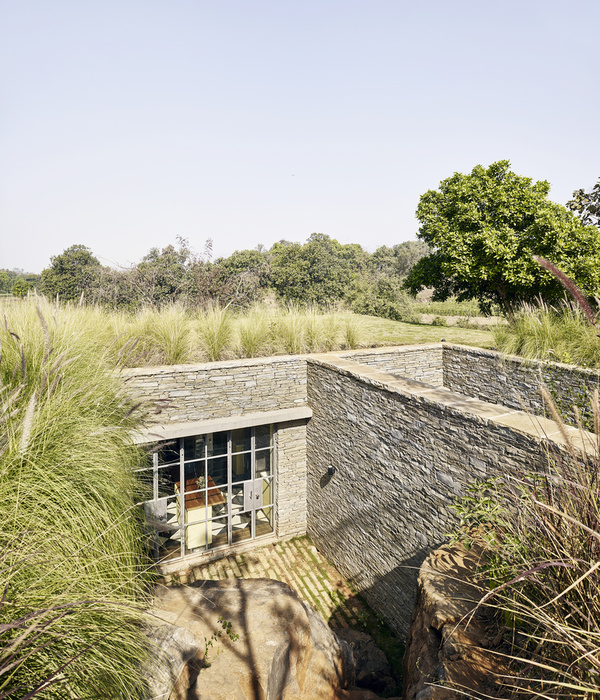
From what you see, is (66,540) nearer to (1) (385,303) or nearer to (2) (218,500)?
(2) (218,500)

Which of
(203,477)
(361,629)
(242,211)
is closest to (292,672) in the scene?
(361,629)

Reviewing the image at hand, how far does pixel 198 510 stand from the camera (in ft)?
21.5

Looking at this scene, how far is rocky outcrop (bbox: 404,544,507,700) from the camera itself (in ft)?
6.68

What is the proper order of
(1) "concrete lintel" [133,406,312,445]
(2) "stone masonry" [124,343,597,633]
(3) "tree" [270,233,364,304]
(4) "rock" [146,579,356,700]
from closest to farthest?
(4) "rock" [146,579,356,700], (2) "stone masonry" [124,343,597,633], (1) "concrete lintel" [133,406,312,445], (3) "tree" [270,233,364,304]

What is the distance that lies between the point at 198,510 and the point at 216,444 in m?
1.17

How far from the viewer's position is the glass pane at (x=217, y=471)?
655 cm

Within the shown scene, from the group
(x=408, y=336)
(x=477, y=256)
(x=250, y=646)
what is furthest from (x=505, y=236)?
(x=250, y=646)

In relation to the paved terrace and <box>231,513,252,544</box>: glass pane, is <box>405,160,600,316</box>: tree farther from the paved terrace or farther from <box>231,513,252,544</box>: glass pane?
<box>231,513,252,544</box>: glass pane

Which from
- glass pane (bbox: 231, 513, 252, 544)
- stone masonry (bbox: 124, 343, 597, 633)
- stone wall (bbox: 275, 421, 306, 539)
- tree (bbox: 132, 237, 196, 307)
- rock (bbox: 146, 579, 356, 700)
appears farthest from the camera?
tree (bbox: 132, 237, 196, 307)

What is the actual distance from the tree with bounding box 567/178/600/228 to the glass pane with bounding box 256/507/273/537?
44.4ft

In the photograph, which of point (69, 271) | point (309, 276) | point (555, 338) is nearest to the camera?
point (555, 338)

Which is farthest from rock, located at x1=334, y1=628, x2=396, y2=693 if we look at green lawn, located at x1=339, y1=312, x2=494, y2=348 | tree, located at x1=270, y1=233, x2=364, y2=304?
tree, located at x1=270, y1=233, x2=364, y2=304

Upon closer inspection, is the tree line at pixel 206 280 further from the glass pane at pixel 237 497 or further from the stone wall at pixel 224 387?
the glass pane at pixel 237 497

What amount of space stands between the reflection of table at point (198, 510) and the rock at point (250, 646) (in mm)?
2462
